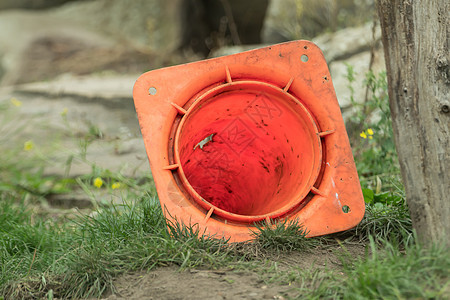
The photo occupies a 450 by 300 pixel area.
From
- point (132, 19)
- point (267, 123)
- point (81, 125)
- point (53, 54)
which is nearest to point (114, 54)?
point (53, 54)

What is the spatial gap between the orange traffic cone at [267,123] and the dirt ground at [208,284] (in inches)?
8.8

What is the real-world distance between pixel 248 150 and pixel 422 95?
1054mm

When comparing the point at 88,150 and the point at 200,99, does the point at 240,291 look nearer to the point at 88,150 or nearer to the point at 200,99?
the point at 200,99

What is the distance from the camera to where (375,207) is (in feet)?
7.62

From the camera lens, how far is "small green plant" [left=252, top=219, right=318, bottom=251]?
6.65 feet

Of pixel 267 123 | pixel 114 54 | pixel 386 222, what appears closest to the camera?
pixel 386 222

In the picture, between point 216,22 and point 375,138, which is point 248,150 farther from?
point 216,22

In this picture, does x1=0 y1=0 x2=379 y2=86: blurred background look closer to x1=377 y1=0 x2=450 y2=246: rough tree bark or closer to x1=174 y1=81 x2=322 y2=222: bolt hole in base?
x1=174 y1=81 x2=322 y2=222: bolt hole in base

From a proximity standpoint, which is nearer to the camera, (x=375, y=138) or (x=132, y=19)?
(x=375, y=138)

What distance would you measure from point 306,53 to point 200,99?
0.52 metres

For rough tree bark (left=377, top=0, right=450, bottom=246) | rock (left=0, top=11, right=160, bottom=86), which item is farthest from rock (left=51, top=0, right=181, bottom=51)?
rough tree bark (left=377, top=0, right=450, bottom=246)

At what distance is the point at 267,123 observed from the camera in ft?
7.98

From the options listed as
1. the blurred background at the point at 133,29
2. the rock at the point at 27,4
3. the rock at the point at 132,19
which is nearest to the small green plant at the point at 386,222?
the blurred background at the point at 133,29

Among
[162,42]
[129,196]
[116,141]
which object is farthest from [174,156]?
[162,42]
